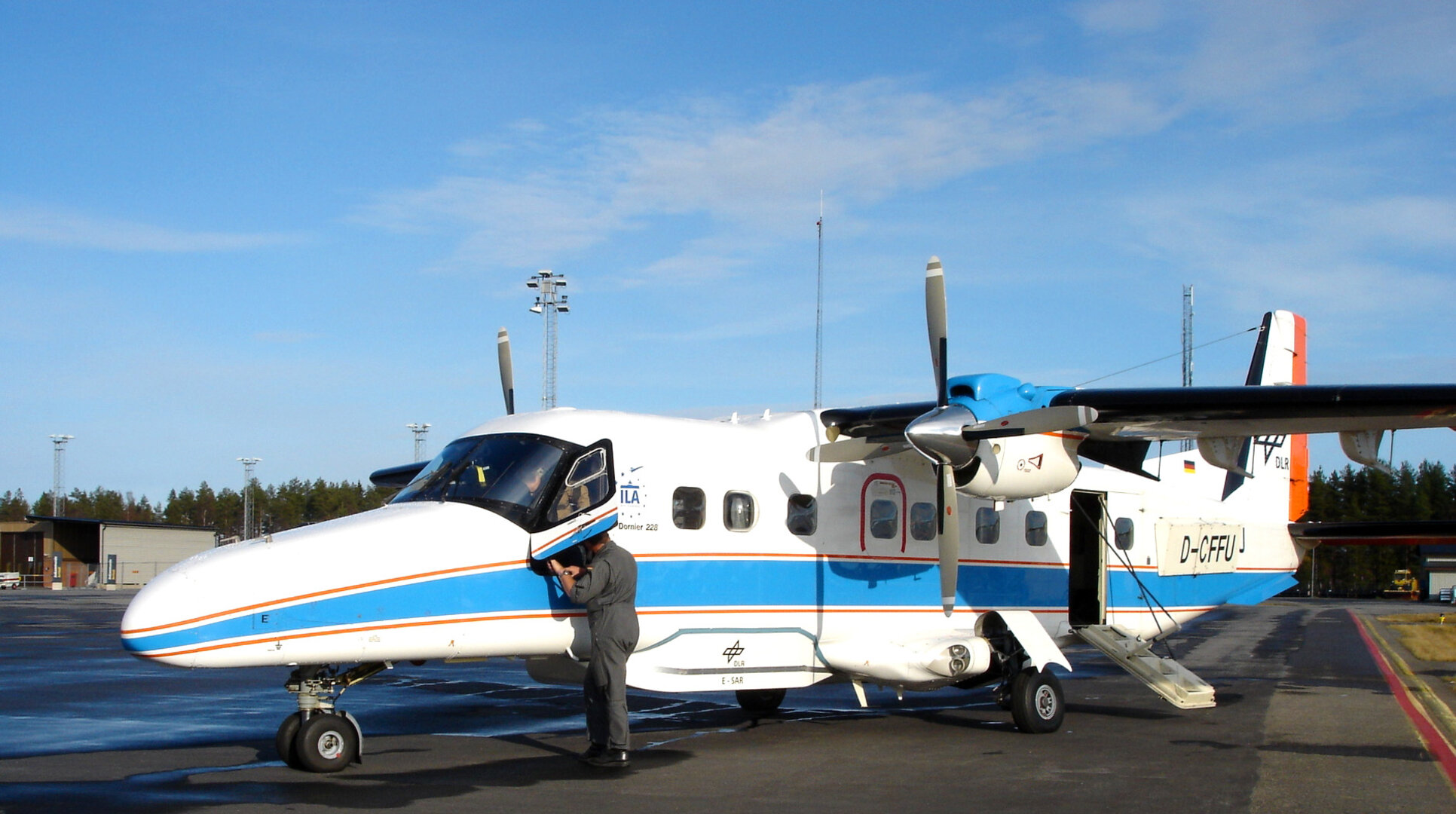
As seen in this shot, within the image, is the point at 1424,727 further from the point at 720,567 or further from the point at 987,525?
the point at 720,567

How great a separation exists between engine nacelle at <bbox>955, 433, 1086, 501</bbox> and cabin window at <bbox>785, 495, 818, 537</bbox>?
1.42m

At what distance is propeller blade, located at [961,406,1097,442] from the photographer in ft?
34.6

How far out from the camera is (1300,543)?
16328 mm

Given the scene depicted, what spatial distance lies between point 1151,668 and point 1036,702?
2109 mm

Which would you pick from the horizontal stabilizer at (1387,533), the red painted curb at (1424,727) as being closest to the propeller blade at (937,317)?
the red painted curb at (1424,727)

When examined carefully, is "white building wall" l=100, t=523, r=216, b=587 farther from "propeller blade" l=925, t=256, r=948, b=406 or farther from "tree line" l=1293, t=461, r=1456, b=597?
"tree line" l=1293, t=461, r=1456, b=597

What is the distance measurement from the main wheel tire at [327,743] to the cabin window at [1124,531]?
9.30 m

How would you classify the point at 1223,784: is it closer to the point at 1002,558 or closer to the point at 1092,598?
the point at 1002,558

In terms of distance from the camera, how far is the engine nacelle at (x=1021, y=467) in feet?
36.7

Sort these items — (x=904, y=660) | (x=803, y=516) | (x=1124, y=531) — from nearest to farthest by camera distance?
(x=904, y=660) < (x=803, y=516) < (x=1124, y=531)

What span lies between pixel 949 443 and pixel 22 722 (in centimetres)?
924

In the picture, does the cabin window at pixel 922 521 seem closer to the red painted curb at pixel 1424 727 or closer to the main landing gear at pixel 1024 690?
the main landing gear at pixel 1024 690

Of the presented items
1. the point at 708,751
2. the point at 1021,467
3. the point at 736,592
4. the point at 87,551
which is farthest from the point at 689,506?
the point at 87,551

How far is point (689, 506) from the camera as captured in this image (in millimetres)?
10711
